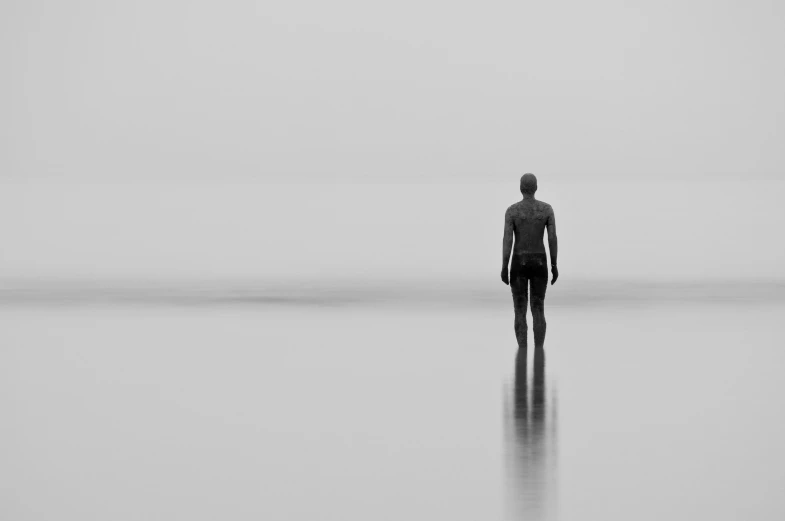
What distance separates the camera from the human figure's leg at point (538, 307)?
14.0m

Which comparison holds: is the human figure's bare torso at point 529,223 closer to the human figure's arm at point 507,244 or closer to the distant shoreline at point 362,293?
the human figure's arm at point 507,244

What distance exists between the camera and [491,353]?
1378 cm

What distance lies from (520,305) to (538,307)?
200 millimetres

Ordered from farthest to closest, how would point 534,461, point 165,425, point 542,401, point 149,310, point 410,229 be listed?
point 410,229 < point 149,310 < point 542,401 < point 165,425 < point 534,461

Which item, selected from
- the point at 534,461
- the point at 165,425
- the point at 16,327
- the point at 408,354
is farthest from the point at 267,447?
the point at 16,327

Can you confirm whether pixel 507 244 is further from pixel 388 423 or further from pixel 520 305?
pixel 388 423

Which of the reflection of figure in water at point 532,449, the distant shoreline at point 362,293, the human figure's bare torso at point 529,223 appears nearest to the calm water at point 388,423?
the reflection of figure in water at point 532,449

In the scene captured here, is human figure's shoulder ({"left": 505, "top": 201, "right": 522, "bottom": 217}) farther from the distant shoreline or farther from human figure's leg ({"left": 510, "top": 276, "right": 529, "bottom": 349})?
the distant shoreline

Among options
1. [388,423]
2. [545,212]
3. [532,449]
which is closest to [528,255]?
[545,212]

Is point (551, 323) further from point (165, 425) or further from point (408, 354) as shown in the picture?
point (165, 425)

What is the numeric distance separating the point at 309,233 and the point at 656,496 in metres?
40.5

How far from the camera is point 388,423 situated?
9883mm

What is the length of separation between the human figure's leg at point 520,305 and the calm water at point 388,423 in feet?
0.91

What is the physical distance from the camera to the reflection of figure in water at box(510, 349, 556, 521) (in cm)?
754
